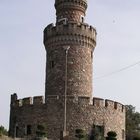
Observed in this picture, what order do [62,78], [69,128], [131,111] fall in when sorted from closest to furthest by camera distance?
[69,128] < [62,78] < [131,111]

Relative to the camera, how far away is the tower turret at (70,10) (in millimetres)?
46594

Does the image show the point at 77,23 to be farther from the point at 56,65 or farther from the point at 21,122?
the point at 21,122

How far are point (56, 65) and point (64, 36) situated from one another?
2553 mm

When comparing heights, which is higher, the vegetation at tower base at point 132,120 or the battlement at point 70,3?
the battlement at point 70,3

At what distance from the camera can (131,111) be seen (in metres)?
63.5

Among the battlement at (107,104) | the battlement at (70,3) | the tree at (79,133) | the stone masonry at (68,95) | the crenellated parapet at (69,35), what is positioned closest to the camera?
the tree at (79,133)

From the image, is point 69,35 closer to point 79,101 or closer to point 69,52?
point 69,52

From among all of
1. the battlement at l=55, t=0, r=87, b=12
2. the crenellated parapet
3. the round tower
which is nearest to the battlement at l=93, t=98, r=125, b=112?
the round tower

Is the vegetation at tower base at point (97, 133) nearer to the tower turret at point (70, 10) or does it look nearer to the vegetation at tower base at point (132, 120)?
the tower turret at point (70, 10)

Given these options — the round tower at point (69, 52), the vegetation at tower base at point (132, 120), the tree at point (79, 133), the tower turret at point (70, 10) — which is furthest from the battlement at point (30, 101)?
the vegetation at tower base at point (132, 120)

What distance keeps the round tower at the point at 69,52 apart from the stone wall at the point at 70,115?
4.03ft

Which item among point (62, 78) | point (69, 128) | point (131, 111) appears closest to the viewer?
point (69, 128)

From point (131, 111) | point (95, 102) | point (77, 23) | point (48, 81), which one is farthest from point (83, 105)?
point (131, 111)

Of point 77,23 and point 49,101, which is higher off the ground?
point 77,23
